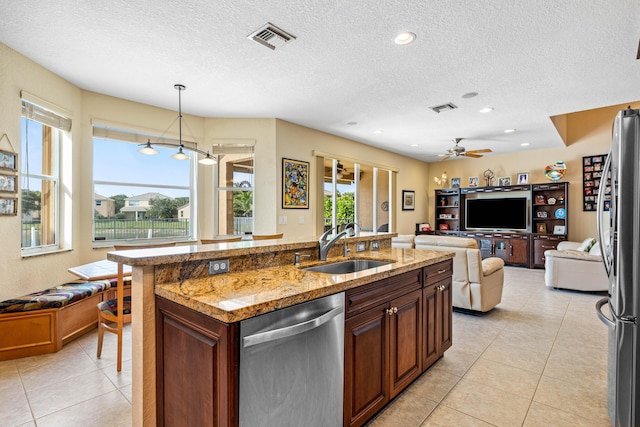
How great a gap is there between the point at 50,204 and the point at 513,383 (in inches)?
194

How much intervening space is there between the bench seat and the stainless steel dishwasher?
2690 mm

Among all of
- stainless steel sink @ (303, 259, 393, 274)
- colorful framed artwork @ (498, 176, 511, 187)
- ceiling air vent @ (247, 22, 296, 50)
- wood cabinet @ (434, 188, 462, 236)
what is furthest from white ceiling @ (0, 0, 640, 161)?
wood cabinet @ (434, 188, 462, 236)

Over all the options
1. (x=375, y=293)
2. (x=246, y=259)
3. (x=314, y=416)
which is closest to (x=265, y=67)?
(x=246, y=259)

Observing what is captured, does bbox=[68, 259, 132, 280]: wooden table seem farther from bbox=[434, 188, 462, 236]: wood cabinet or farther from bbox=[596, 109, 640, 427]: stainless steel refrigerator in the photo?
bbox=[434, 188, 462, 236]: wood cabinet

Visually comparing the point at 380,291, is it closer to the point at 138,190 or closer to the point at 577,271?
the point at 138,190

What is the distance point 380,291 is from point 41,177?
3.91 meters

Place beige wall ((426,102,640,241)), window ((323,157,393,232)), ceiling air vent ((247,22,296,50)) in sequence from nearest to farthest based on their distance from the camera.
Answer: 1. ceiling air vent ((247,22,296,50))
2. window ((323,157,393,232))
3. beige wall ((426,102,640,241))

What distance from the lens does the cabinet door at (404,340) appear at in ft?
6.66

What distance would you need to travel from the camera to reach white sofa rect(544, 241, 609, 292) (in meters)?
4.73

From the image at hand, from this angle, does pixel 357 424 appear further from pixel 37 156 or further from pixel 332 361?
pixel 37 156

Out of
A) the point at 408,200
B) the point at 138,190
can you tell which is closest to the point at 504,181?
the point at 408,200

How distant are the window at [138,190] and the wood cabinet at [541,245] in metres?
7.05

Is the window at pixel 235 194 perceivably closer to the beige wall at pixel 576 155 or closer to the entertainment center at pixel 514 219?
the entertainment center at pixel 514 219

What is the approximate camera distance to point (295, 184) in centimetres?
520
